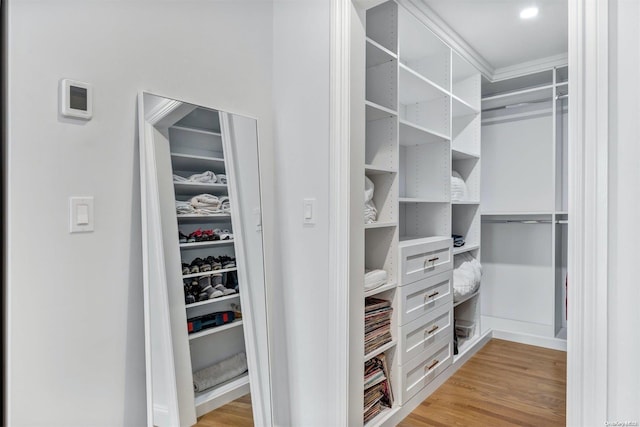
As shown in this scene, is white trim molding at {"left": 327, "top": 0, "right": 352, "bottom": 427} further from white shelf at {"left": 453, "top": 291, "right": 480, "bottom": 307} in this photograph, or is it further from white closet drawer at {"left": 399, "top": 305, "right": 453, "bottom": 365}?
white shelf at {"left": 453, "top": 291, "right": 480, "bottom": 307}

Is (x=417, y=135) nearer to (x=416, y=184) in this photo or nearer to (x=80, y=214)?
(x=416, y=184)

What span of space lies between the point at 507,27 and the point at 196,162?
99.4 inches

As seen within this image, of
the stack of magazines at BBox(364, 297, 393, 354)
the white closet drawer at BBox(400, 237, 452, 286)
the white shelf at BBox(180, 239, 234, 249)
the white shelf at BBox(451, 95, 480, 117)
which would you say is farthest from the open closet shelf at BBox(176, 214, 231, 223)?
the white shelf at BBox(451, 95, 480, 117)

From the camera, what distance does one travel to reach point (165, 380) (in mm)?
1417

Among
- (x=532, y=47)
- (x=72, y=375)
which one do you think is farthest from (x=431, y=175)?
(x=72, y=375)

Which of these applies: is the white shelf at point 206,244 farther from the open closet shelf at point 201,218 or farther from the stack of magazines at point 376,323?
the stack of magazines at point 376,323

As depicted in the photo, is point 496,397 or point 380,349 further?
point 496,397

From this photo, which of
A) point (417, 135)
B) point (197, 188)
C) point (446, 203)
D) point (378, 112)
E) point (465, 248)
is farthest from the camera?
point (465, 248)

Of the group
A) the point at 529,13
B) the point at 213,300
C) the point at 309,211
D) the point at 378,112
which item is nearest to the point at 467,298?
the point at 378,112

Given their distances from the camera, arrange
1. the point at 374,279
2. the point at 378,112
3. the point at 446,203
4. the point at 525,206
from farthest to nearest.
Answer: the point at 525,206
the point at 446,203
the point at 378,112
the point at 374,279

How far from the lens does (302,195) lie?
1861 mm

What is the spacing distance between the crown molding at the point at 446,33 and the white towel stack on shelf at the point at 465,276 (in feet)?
5.58
